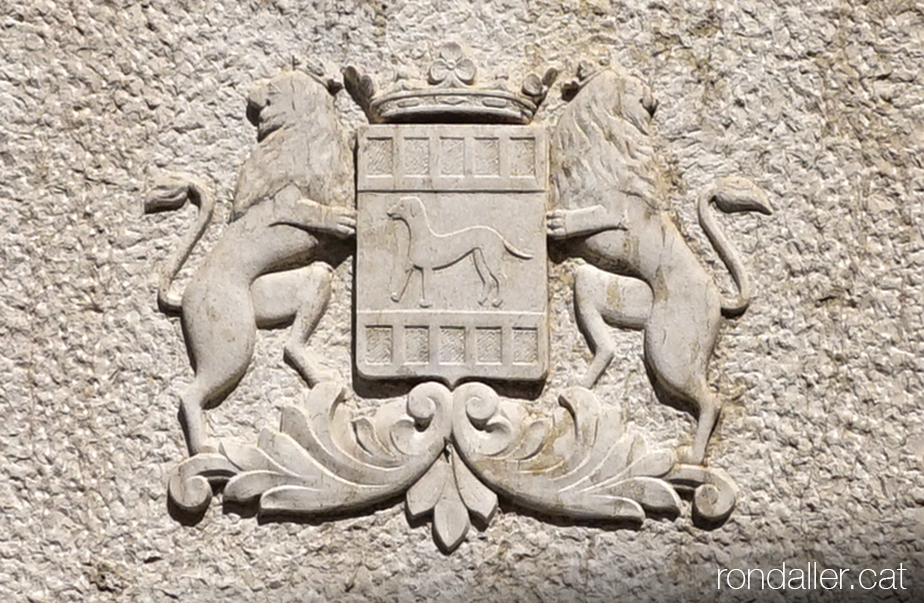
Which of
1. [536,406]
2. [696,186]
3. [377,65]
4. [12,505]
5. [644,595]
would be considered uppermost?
[377,65]

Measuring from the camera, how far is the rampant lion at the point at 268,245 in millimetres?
2650

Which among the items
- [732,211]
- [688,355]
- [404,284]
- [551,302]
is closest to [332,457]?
[404,284]

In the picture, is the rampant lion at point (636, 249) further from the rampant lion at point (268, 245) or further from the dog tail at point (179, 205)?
the dog tail at point (179, 205)

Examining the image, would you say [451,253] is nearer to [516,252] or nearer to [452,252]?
[452,252]

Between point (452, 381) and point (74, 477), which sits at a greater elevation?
point (452, 381)

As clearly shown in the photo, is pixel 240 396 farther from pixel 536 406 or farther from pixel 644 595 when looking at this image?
pixel 644 595

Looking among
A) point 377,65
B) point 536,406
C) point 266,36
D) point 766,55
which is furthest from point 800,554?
point 266,36

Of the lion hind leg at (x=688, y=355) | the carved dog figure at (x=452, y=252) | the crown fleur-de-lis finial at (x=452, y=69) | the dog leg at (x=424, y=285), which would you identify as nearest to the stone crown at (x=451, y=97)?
the crown fleur-de-lis finial at (x=452, y=69)

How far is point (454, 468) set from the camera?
2625 mm

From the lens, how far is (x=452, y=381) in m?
2.63

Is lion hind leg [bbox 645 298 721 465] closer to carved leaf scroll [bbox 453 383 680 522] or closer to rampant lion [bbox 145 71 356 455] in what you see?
carved leaf scroll [bbox 453 383 680 522]

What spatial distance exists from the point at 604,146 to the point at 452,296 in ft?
1.30

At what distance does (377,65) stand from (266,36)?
0.22 meters

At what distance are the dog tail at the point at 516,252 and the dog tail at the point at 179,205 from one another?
551 mm
